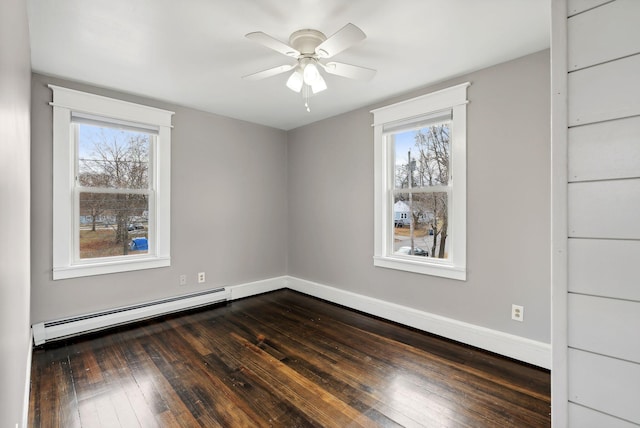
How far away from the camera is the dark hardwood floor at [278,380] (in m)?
1.80

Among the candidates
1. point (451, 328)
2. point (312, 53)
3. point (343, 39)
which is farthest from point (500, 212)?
point (312, 53)

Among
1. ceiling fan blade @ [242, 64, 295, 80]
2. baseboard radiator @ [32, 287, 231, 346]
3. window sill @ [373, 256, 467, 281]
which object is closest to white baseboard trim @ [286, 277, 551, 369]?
window sill @ [373, 256, 467, 281]

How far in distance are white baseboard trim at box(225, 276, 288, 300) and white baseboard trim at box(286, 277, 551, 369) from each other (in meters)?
0.74

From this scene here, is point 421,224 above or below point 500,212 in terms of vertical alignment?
below

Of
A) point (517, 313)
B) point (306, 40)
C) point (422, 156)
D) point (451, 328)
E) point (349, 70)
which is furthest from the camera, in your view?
point (422, 156)

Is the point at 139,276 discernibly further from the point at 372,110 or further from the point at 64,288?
the point at 372,110

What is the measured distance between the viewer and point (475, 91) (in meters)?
2.71

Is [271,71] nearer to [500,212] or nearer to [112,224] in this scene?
[500,212]

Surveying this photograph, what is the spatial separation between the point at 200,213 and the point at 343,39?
2795 mm

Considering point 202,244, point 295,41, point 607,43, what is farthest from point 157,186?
point 607,43

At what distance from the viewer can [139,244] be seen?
135 inches

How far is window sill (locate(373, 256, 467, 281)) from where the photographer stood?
283 centimetres

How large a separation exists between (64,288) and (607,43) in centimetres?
415

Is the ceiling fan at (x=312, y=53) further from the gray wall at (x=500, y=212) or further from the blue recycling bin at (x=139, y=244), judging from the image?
the blue recycling bin at (x=139, y=244)
